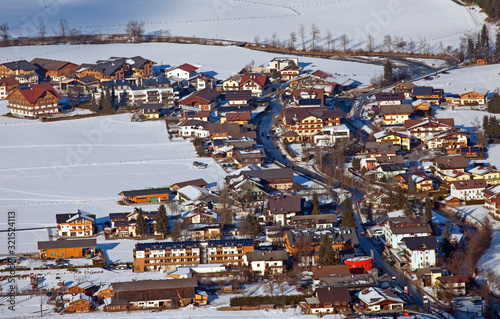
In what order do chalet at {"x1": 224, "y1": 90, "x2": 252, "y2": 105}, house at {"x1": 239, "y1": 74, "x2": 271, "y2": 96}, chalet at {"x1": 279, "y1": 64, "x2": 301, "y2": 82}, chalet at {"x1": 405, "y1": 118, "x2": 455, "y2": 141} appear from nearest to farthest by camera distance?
chalet at {"x1": 405, "y1": 118, "x2": 455, "y2": 141}
chalet at {"x1": 224, "y1": 90, "x2": 252, "y2": 105}
house at {"x1": 239, "y1": 74, "x2": 271, "y2": 96}
chalet at {"x1": 279, "y1": 64, "x2": 301, "y2": 82}

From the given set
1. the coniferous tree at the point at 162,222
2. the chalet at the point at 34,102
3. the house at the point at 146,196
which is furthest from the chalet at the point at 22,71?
the coniferous tree at the point at 162,222

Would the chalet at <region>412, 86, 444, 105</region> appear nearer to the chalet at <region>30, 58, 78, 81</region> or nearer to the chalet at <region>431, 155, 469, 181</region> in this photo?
the chalet at <region>431, 155, 469, 181</region>

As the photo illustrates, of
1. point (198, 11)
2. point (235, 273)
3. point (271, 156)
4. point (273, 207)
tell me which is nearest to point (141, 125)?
point (271, 156)

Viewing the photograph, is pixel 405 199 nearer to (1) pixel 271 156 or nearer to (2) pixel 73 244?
(1) pixel 271 156

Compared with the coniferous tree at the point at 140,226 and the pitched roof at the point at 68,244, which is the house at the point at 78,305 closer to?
the pitched roof at the point at 68,244

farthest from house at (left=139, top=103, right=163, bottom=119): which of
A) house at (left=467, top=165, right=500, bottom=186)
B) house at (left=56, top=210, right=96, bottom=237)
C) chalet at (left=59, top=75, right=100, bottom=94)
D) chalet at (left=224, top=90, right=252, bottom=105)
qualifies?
house at (left=467, top=165, right=500, bottom=186)

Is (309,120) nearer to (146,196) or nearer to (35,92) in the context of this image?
(146,196)
